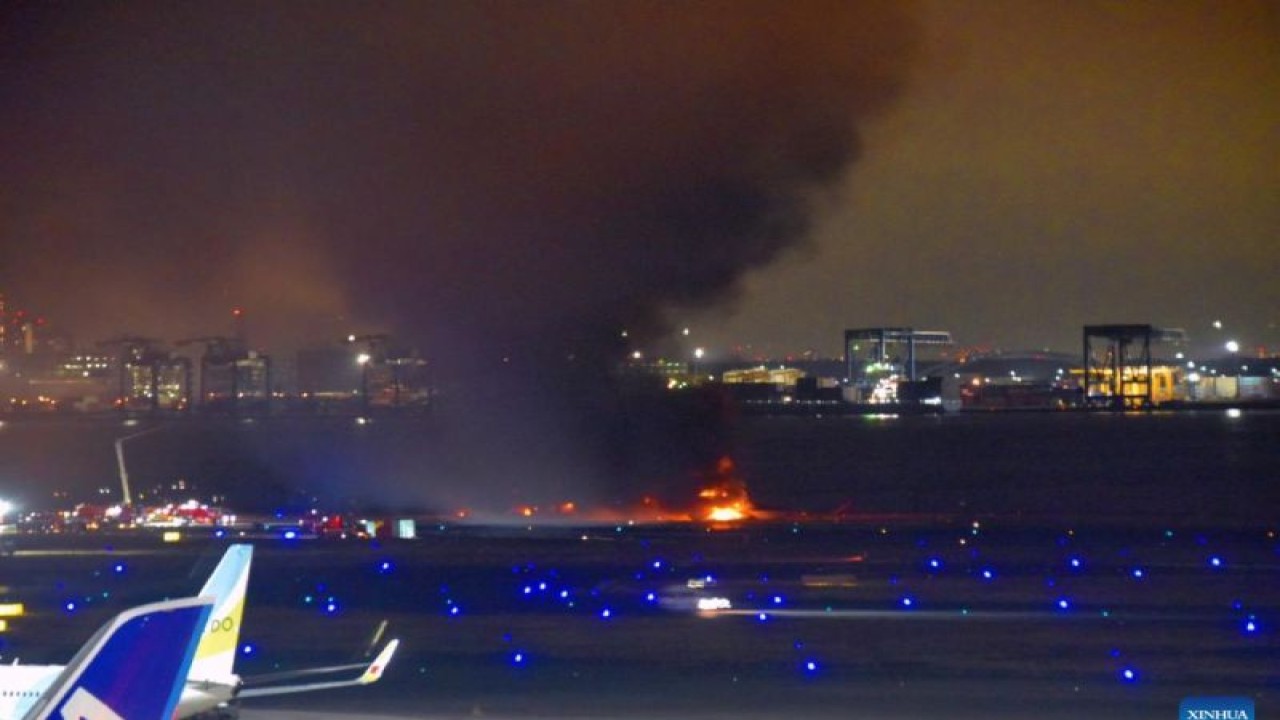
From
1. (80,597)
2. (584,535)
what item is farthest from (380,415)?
(80,597)

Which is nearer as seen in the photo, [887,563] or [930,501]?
[887,563]

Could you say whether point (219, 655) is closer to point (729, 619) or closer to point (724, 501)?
point (729, 619)

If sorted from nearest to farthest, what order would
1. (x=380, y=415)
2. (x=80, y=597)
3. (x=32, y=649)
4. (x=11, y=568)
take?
(x=32, y=649) → (x=80, y=597) → (x=11, y=568) → (x=380, y=415)

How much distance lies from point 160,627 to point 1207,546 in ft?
125

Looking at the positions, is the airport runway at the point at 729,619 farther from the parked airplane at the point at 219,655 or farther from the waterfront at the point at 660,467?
the waterfront at the point at 660,467

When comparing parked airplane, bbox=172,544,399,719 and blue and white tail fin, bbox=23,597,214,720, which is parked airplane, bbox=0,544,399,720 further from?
blue and white tail fin, bbox=23,597,214,720

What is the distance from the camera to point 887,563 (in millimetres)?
35125

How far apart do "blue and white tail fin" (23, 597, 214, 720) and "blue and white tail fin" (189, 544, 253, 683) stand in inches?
293

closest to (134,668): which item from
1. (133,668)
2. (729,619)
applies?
(133,668)

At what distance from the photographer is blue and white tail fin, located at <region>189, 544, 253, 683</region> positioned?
1589cm

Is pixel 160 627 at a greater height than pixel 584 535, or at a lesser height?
greater

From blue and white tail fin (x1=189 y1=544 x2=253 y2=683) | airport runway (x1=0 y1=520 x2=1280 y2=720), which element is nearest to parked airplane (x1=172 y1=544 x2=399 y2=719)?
blue and white tail fin (x1=189 y1=544 x2=253 y2=683)

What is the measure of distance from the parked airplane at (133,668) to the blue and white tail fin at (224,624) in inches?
293

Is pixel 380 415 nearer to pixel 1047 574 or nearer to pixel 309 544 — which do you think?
pixel 309 544
